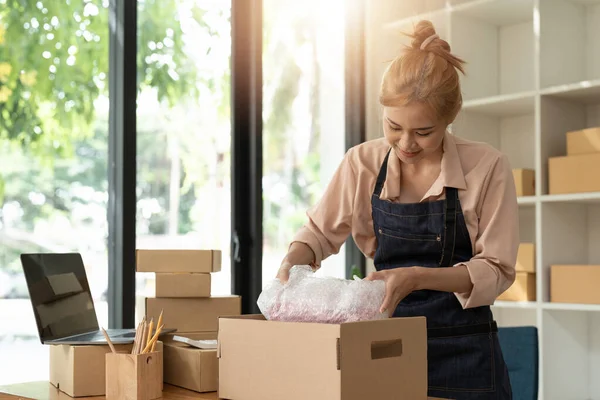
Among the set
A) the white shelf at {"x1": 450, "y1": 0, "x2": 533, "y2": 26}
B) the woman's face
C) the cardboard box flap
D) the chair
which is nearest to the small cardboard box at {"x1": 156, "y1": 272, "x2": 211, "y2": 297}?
the woman's face

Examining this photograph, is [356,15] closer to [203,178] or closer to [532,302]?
[203,178]

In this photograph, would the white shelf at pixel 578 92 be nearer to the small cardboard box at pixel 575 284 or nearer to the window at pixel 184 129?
the small cardboard box at pixel 575 284

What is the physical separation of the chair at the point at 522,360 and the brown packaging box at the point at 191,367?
3.49 ft

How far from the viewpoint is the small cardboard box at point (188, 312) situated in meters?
2.00

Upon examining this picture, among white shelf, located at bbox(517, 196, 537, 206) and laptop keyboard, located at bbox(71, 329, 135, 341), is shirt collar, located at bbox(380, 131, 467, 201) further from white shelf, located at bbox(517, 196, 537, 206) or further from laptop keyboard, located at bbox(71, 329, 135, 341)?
white shelf, located at bbox(517, 196, 537, 206)

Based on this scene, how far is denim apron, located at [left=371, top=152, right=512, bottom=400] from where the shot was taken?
6.07 ft

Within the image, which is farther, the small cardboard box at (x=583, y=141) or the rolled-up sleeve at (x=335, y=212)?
the small cardboard box at (x=583, y=141)

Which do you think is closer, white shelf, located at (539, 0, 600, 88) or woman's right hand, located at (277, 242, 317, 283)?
woman's right hand, located at (277, 242, 317, 283)

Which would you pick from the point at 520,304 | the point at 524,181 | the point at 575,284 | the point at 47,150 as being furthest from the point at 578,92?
the point at 47,150

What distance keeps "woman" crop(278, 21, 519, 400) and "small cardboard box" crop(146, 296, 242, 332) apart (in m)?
0.32

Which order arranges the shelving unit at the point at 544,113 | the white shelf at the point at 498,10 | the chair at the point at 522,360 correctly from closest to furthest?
the chair at the point at 522,360 → the shelving unit at the point at 544,113 → the white shelf at the point at 498,10

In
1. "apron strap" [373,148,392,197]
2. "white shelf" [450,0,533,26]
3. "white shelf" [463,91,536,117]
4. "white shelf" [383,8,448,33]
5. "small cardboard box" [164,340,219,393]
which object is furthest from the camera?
"white shelf" [383,8,448,33]

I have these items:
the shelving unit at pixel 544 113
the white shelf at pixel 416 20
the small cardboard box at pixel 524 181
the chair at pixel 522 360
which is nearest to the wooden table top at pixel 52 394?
the chair at pixel 522 360

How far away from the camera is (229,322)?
1.40 metres
